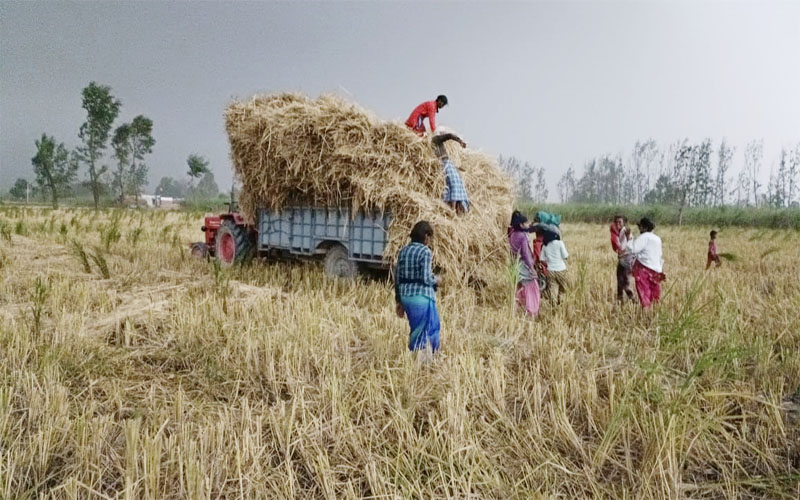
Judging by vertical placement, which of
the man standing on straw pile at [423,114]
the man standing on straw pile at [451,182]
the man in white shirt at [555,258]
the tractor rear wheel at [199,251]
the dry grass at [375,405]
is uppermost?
the man standing on straw pile at [423,114]

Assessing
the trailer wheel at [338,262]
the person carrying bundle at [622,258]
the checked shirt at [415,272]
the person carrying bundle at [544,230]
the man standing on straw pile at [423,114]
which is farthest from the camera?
the man standing on straw pile at [423,114]

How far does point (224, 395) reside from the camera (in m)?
3.17

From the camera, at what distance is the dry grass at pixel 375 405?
2301 mm

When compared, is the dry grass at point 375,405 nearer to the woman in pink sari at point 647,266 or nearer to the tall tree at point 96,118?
the woman in pink sari at point 647,266

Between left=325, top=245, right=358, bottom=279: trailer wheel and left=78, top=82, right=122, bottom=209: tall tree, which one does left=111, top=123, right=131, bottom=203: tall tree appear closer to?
left=78, top=82, right=122, bottom=209: tall tree

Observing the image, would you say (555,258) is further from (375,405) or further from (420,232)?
(375,405)

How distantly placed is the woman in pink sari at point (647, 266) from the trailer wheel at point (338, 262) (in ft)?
10.8

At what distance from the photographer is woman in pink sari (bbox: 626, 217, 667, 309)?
5.50 m

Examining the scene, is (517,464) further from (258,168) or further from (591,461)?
(258,168)

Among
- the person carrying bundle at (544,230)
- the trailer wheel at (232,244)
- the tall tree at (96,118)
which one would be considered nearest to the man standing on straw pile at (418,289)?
the person carrying bundle at (544,230)

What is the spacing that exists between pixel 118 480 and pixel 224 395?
917mm

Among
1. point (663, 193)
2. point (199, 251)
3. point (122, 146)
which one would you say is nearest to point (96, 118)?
point (122, 146)

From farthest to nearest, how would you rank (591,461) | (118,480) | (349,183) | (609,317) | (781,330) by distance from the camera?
(349,183), (609,317), (781,330), (591,461), (118,480)

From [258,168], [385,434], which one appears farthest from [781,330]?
[258,168]
